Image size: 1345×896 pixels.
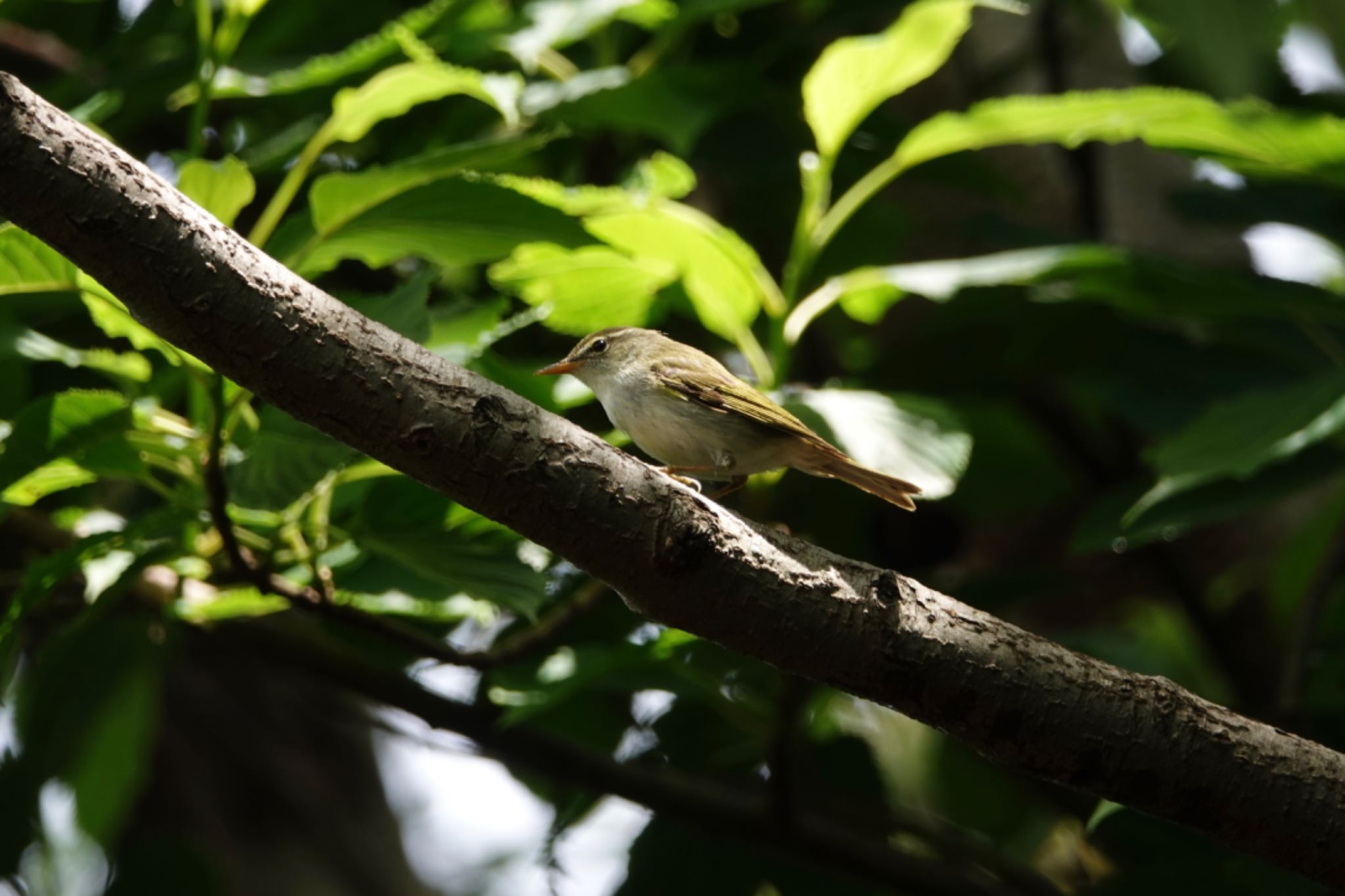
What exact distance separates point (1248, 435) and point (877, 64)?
1.21m

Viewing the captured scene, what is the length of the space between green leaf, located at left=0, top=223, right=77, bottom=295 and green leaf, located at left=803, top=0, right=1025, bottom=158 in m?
1.68

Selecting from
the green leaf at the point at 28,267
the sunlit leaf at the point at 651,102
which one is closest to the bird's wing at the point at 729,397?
the sunlit leaf at the point at 651,102

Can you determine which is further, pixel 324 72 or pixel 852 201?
pixel 852 201

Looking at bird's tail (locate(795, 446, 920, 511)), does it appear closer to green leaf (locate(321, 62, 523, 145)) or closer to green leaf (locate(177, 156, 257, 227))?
green leaf (locate(321, 62, 523, 145))

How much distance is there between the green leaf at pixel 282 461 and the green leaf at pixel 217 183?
41 centimetres

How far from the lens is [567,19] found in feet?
10.8

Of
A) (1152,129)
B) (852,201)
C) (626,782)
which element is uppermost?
(1152,129)

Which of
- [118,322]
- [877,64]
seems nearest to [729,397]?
[877,64]

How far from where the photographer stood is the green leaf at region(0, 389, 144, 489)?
2.31 metres

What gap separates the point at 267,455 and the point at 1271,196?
3.13 meters

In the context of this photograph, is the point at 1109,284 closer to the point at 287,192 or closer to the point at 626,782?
the point at 626,782

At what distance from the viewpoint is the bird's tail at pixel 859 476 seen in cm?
293

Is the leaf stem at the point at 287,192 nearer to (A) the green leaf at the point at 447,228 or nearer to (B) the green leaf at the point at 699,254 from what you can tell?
(A) the green leaf at the point at 447,228

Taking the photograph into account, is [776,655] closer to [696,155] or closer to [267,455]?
[267,455]
